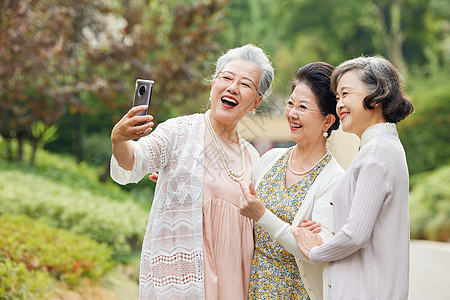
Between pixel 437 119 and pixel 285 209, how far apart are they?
42.7 ft

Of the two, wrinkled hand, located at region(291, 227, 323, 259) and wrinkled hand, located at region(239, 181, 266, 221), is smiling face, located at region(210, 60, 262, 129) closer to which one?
wrinkled hand, located at region(239, 181, 266, 221)

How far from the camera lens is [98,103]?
11.5 m

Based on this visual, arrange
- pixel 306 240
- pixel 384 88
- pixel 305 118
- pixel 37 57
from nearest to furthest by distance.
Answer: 1. pixel 384 88
2. pixel 306 240
3. pixel 305 118
4. pixel 37 57

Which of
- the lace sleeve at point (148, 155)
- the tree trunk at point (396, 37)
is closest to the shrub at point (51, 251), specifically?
the lace sleeve at point (148, 155)

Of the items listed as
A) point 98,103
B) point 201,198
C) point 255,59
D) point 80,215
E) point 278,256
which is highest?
point 98,103

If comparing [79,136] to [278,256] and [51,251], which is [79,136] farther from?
[278,256]

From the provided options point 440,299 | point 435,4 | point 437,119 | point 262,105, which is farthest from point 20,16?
point 435,4

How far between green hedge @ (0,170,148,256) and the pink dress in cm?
346

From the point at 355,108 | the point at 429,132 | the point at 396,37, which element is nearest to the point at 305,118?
the point at 355,108

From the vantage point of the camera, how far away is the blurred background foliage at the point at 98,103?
20.0ft

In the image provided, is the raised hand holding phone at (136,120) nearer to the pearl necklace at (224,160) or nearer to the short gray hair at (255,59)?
the pearl necklace at (224,160)

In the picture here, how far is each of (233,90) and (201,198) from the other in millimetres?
530

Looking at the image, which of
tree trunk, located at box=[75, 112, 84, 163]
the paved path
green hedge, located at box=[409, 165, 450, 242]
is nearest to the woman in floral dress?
the paved path

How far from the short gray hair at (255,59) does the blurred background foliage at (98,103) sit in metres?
0.23
